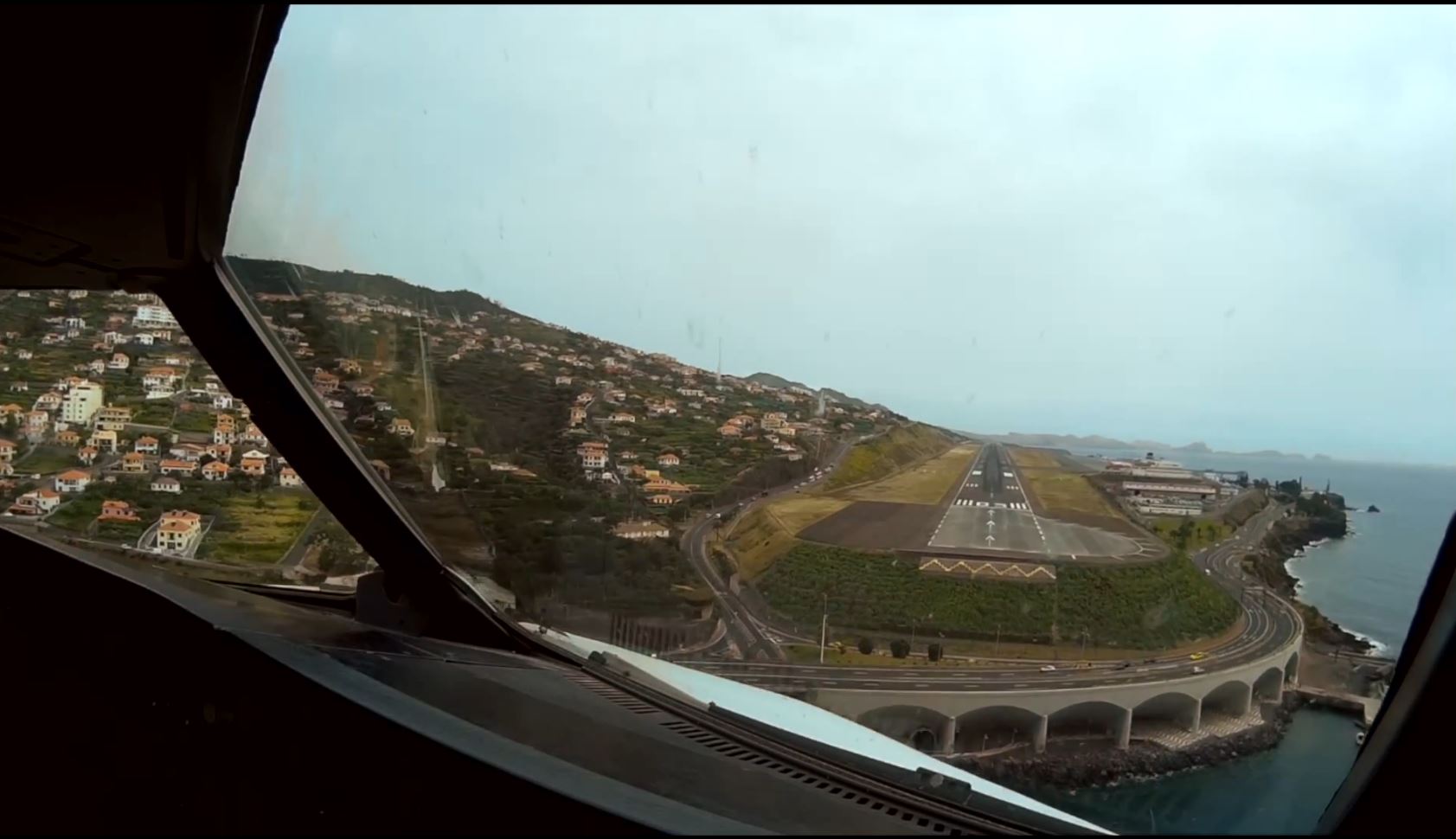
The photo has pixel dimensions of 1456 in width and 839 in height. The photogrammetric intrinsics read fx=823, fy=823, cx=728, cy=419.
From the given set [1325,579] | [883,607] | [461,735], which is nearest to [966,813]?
[883,607]

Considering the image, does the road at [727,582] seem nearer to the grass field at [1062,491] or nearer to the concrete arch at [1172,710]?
the grass field at [1062,491]

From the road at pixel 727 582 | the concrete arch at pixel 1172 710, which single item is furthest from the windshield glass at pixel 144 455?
the concrete arch at pixel 1172 710

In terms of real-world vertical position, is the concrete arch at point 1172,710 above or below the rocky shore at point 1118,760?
above

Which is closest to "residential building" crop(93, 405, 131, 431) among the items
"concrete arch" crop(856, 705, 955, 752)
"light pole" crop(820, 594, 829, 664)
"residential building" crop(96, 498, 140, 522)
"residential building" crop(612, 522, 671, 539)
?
"residential building" crop(96, 498, 140, 522)

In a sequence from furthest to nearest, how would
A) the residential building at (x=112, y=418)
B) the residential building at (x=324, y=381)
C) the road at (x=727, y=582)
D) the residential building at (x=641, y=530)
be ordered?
the residential building at (x=112, y=418)
the residential building at (x=324, y=381)
the residential building at (x=641, y=530)
the road at (x=727, y=582)

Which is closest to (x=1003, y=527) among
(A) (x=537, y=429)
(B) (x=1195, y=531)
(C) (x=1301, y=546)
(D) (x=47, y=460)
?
(B) (x=1195, y=531)

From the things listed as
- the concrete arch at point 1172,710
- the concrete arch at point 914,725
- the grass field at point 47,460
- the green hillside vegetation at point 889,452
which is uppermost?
the green hillside vegetation at point 889,452

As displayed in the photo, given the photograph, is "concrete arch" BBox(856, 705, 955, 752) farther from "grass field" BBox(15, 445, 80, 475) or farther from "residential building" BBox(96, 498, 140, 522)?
"grass field" BBox(15, 445, 80, 475)
